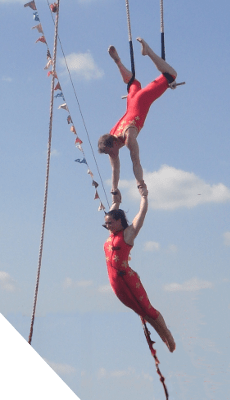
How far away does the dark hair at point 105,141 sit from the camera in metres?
5.38

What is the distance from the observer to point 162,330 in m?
5.34

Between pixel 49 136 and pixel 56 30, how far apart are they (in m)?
1.13

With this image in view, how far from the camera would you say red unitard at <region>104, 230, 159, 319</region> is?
16.9ft

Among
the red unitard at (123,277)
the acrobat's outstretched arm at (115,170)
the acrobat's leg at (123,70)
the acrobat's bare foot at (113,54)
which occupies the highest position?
the acrobat's bare foot at (113,54)

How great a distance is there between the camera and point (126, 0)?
5539 millimetres

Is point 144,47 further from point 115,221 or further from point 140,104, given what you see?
point 115,221

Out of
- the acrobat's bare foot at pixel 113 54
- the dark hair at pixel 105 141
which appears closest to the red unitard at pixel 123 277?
the dark hair at pixel 105 141

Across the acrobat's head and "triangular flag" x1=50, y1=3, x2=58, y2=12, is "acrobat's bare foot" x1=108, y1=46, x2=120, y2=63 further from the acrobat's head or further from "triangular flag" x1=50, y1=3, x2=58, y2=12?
the acrobat's head

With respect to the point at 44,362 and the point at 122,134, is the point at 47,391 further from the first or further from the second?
the point at 122,134

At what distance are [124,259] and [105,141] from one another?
113 centimetres

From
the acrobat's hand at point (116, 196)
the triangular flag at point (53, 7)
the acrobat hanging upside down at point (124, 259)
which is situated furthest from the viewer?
the triangular flag at point (53, 7)

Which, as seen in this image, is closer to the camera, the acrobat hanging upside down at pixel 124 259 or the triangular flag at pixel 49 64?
the acrobat hanging upside down at pixel 124 259

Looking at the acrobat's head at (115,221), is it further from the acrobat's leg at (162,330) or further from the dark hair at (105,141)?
the acrobat's leg at (162,330)

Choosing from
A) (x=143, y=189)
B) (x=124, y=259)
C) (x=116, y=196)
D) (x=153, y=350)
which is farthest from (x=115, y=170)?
(x=153, y=350)
